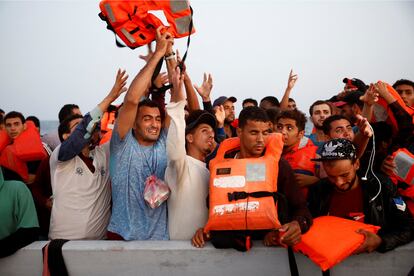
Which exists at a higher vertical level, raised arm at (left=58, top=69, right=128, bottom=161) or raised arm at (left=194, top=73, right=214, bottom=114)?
raised arm at (left=194, top=73, right=214, bottom=114)

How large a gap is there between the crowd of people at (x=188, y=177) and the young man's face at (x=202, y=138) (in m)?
0.01

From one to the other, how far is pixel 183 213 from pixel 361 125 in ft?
5.77

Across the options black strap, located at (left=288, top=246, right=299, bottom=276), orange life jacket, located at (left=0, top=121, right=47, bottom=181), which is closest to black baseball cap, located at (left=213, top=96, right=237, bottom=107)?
orange life jacket, located at (left=0, top=121, right=47, bottom=181)

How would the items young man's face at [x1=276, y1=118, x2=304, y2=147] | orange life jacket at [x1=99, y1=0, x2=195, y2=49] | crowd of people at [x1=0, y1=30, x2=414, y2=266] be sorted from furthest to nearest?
young man's face at [x1=276, y1=118, x2=304, y2=147] < orange life jacket at [x1=99, y1=0, x2=195, y2=49] < crowd of people at [x1=0, y1=30, x2=414, y2=266]

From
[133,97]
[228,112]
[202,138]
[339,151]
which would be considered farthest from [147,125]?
[228,112]

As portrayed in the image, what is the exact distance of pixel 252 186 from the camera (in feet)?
9.38

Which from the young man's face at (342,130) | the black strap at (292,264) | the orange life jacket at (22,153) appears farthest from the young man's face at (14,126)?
the black strap at (292,264)

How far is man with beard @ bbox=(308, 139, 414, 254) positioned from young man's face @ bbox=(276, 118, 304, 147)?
76 centimetres

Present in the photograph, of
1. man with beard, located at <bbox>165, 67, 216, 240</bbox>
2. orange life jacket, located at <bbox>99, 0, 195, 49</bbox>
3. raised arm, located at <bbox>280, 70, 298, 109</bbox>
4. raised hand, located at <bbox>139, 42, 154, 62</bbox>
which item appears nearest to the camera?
man with beard, located at <bbox>165, 67, 216, 240</bbox>

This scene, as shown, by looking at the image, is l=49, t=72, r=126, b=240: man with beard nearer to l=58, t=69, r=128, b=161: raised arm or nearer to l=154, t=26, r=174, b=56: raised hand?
l=58, t=69, r=128, b=161: raised arm

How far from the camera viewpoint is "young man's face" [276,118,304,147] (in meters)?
3.87

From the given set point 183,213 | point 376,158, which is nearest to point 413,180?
point 376,158

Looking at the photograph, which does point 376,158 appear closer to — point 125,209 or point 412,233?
point 412,233

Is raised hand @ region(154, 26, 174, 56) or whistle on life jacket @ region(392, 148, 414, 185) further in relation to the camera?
raised hand @ region(154, 26, 174, 56)
